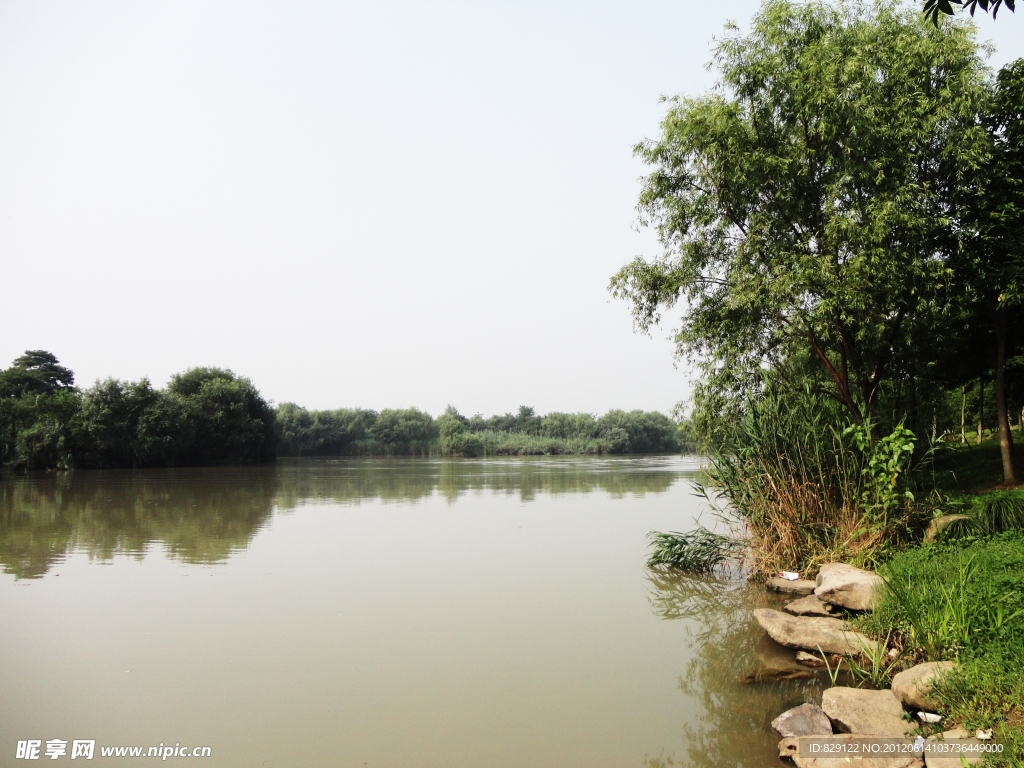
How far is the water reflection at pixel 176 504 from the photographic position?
44.0ft

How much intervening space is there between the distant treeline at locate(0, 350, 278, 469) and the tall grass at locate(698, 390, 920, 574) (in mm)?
44273

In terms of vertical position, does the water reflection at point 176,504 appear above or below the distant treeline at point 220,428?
below

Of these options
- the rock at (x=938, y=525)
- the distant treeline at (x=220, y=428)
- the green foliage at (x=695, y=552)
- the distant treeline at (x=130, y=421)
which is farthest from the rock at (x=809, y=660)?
the distant treeline at (x=130, y=421)

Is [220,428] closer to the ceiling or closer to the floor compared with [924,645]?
closer to the ceiling

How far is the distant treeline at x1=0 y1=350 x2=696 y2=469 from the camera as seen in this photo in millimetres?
42781

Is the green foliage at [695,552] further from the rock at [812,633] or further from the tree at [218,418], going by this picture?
the tree at [218,418]

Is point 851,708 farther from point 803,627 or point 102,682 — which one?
point 102,682

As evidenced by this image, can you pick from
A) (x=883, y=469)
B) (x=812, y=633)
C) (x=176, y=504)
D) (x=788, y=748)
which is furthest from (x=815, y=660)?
(x=176, y=504)

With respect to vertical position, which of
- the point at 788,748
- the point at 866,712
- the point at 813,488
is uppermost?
the point at 813,488

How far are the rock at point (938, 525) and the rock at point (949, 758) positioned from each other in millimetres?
4881

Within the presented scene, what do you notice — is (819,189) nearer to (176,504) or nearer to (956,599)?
(956,599)

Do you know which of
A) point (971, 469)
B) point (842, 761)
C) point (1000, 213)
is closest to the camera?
point (842, 761)

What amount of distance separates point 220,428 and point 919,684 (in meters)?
56.9

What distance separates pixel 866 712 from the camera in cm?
480
